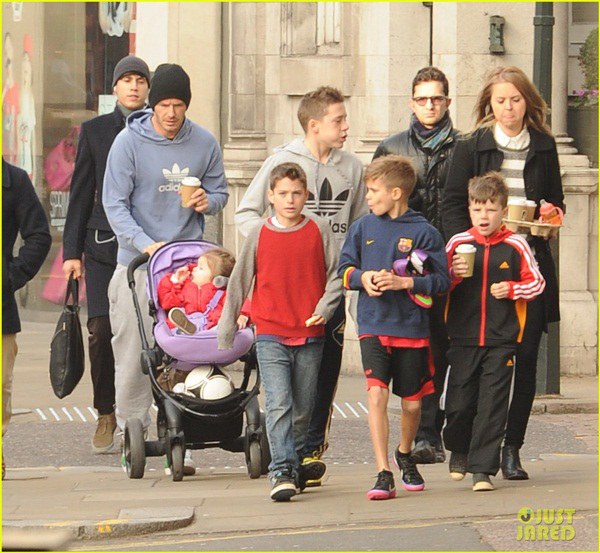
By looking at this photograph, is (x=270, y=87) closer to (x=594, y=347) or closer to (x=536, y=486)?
(x=594, y=347)

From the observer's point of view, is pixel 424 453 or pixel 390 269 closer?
pixel 390 269

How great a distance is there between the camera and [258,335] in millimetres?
8891

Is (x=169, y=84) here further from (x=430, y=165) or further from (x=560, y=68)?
(x=560, y=68)

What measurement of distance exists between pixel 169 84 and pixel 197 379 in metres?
1.57

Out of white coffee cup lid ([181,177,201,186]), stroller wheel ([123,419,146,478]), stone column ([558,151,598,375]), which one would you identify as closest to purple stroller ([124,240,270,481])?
stroller wheel ([123,419,146,478])

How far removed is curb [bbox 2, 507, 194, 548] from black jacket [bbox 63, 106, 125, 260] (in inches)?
108

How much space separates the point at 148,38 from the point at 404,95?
9.20 ft

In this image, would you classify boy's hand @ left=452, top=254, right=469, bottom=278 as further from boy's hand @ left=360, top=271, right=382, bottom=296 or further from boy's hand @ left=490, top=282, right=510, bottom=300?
boy's hand @ left=360, top=271, right=382, bottom=296

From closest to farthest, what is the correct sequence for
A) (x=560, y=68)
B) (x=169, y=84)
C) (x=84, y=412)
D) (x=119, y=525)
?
1. (x=119, y=525)
2. (x=169, y=84)
3. (x=84, y=412)
4. (x=560, y=68)

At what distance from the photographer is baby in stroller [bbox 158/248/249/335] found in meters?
9.55

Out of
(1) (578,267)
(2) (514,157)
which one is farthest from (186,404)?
(1) (578,267)

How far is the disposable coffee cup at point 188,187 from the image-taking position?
9.69 metres

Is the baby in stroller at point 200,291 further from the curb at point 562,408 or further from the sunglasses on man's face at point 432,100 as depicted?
the curb at point 562,408

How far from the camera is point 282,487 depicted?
28.7 ft
